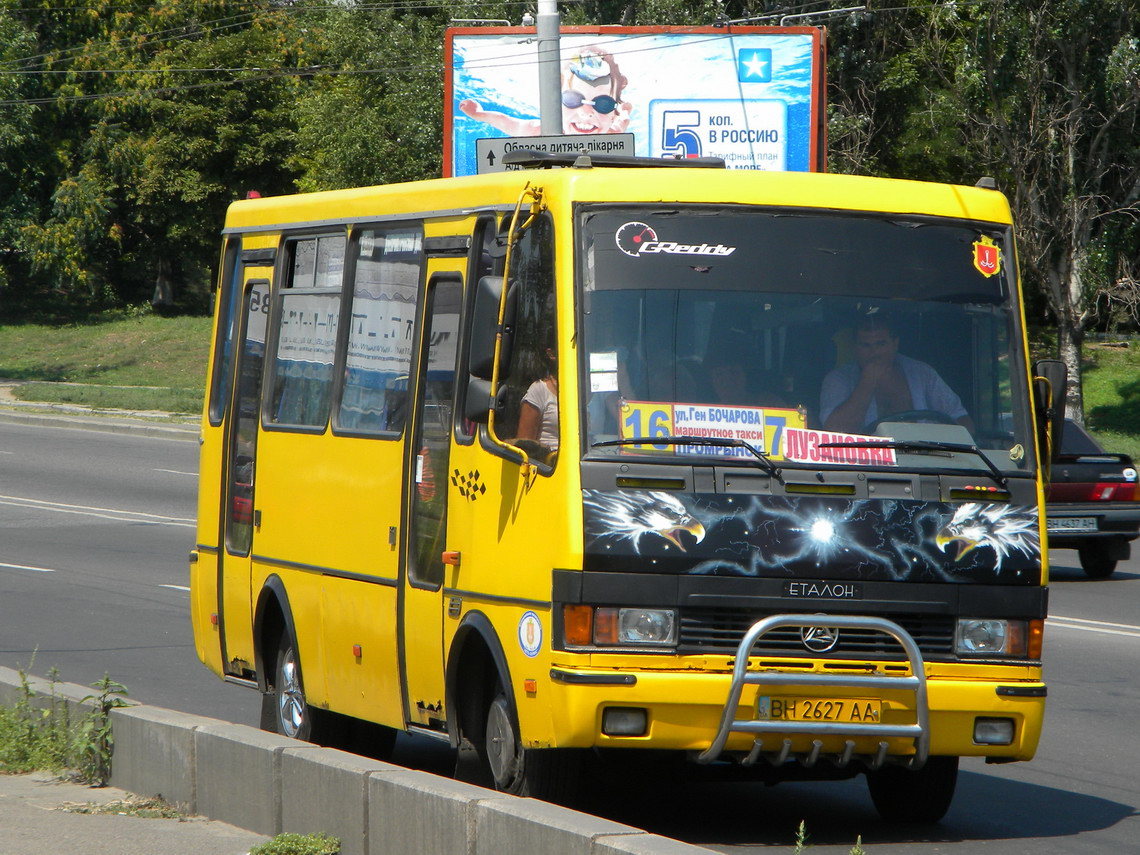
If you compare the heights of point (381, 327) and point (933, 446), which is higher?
point (381, 327)

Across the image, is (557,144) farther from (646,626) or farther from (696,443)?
(646,626)

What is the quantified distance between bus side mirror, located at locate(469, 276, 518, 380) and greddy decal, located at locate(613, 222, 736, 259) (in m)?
0.45

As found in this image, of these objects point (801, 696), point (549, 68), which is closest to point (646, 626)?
point (801, 696)

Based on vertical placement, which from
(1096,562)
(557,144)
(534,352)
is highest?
(557,144)

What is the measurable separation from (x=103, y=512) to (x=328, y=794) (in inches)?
639

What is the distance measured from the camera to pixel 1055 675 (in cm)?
1128

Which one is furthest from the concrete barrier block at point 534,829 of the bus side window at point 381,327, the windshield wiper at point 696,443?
the bus side window at point 381,327

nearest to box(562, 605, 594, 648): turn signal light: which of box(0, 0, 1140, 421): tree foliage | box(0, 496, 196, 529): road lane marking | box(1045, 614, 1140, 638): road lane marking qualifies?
box(1045, 614, 1140, 638): road lane marking

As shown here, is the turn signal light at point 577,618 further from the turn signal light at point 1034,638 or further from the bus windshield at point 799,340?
the turn signal light at point 1034,638

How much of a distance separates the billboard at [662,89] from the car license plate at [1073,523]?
12283 millimetres

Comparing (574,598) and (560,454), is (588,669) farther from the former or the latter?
(560,454)

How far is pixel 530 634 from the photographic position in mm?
6344

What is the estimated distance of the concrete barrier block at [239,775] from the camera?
628 cm

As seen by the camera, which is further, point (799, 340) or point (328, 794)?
point (799, 340)
